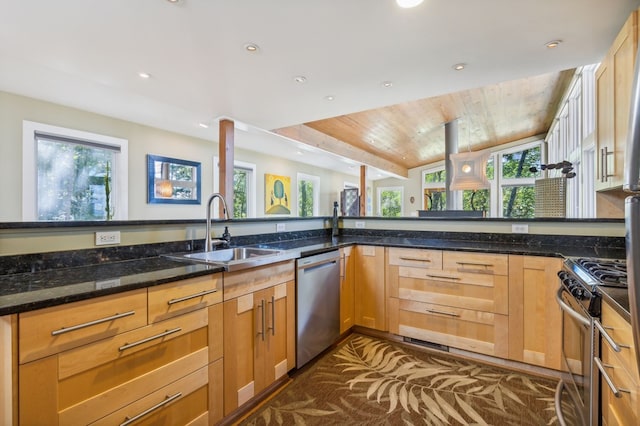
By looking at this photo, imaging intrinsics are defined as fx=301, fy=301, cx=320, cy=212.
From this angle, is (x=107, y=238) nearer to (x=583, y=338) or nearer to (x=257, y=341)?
→ (x=257, y=341)

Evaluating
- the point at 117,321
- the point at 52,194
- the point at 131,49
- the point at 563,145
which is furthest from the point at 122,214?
the point at 563,145

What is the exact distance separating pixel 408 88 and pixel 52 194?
3909 mm

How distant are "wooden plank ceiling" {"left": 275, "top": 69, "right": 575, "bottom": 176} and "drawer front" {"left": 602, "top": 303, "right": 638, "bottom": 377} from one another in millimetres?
3709

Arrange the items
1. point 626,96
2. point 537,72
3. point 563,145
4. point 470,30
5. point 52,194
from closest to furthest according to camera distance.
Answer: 1. point 626,96
2. point 470,30
3. point 537,72
4. point 52,194
5. point 563,145

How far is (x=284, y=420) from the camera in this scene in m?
1.72

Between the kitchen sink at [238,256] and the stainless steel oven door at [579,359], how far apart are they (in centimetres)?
151

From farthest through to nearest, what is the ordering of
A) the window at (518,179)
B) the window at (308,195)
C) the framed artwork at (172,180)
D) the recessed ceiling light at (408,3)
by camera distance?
the window at (518,179), the window at (308,195), the framed artwork at (172,180), the recessed ceiling light at (408,3)

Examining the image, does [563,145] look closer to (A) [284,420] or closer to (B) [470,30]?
(B) [470,30]

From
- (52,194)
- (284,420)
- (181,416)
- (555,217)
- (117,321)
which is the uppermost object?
(52,194)

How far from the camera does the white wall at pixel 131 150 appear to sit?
2953 millimetres

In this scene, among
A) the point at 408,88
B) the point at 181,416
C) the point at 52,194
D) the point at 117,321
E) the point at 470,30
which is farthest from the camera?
the point at 52,194

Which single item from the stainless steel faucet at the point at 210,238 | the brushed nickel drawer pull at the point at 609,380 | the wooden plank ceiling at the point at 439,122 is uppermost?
the wooden plank ceiling at the point at 439,122

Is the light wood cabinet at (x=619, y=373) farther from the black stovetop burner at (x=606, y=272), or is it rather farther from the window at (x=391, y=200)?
the window at (x=391, y=200)

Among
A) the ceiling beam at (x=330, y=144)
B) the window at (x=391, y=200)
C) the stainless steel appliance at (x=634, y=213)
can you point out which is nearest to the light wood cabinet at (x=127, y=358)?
the stainless steel appliance at (x=634, y=213)
